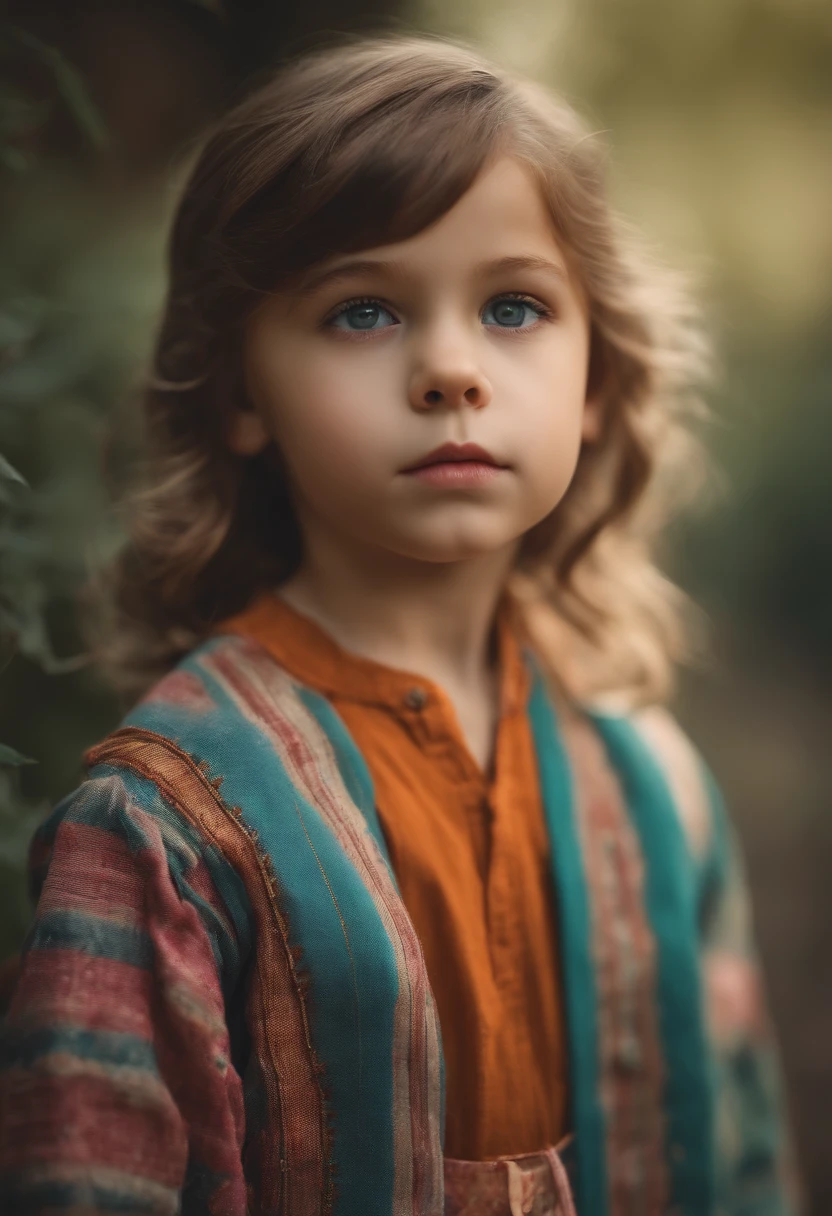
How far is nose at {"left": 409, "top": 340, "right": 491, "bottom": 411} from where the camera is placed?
979mm

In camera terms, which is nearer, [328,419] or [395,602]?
[328,419]

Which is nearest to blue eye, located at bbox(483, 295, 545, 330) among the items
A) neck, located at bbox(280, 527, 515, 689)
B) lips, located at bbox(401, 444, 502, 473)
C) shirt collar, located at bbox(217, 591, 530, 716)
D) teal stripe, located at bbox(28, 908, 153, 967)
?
lips, located at bbox(401, 444, 502, 473)

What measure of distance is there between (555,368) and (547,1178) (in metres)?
0.77

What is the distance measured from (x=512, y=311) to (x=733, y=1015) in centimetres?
84

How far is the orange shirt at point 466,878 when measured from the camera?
3.44ft

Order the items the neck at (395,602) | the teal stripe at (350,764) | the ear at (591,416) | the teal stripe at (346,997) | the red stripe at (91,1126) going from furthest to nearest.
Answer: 1. the ear at (591,416)
2. the neck at (395,602)
3. the teal stripe at (350,764)
4. the teal stripe at (346,997)
5. the red stripe at (91,1126)

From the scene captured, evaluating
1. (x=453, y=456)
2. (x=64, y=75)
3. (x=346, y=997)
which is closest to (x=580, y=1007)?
(x=346, y=997)

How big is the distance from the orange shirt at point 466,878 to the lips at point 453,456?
0.74 ft

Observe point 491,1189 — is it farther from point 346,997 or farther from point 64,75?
point 64,75

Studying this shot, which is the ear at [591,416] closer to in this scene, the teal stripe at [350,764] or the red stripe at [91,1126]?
the teal stripe at [350,764]

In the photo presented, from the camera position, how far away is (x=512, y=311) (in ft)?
3.47

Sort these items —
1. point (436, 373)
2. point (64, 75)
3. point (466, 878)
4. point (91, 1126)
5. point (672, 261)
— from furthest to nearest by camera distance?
point (672, 261) → point (64, 75) → point (466, 878) → point (436, 373) → point (91, 1126)

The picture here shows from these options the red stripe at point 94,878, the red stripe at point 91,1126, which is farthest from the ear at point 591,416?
the red stripe at point 91,1126

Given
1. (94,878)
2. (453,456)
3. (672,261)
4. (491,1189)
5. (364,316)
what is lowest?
(491,1189)
